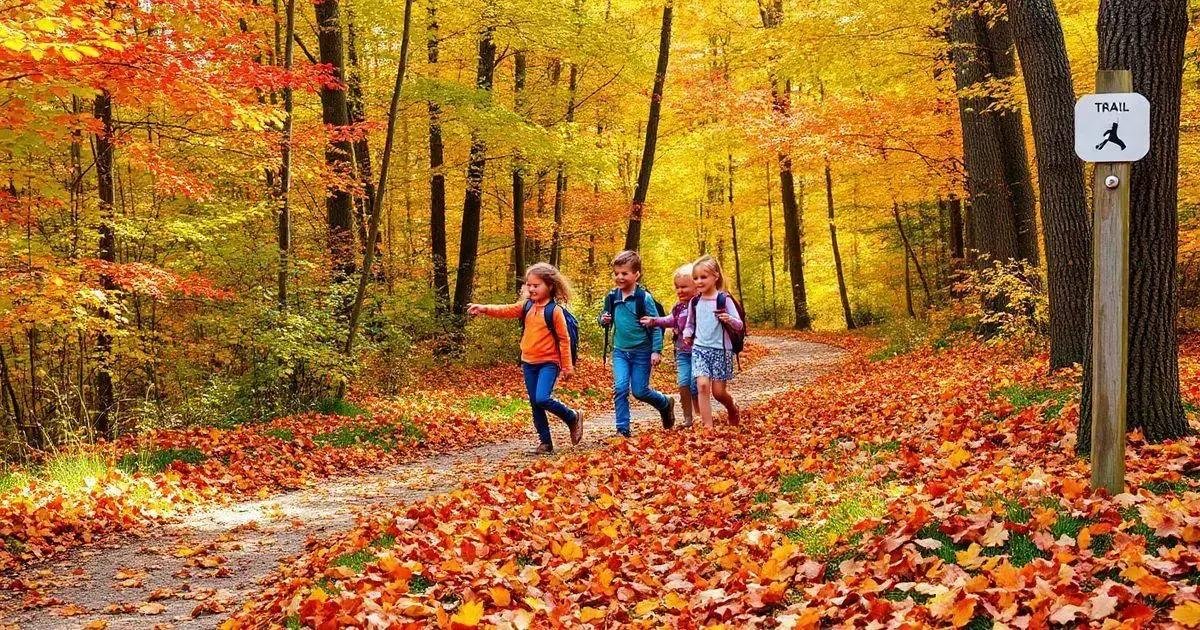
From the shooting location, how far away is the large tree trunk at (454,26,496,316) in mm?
18797

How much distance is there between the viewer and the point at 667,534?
5535 mm

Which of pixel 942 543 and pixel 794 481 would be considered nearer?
pixel 942 543

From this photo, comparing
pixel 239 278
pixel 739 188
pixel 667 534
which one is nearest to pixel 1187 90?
pixel 667 534

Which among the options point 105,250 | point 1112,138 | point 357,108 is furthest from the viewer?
point 357,108

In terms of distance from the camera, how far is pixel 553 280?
930cm

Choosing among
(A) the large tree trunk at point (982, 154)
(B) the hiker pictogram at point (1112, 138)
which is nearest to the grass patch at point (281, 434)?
(B) the hiker pictogram at point (1112, 138)

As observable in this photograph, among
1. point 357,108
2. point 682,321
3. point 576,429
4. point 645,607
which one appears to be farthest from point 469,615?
point 357,108

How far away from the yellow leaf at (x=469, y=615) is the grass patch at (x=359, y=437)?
262 inches

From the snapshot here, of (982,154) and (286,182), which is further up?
(286,182)

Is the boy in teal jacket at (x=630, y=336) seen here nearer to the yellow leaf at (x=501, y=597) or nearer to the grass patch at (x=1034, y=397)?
the grass patch at (x=1034, y=397)

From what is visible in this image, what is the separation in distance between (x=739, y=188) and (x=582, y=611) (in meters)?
34.4

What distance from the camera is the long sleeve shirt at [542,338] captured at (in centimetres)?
922

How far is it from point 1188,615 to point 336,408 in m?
10.5

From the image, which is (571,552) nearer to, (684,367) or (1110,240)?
(1110,240)
